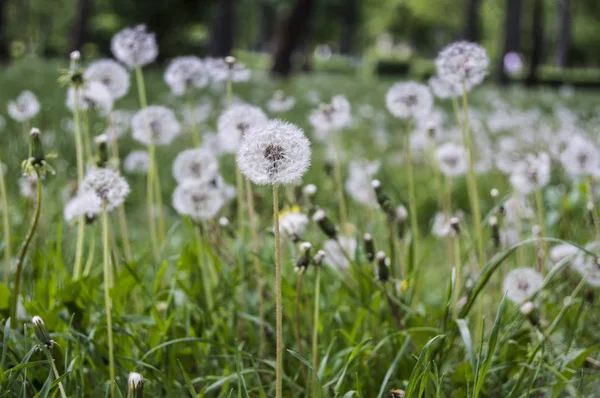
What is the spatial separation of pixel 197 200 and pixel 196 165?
0.13 metres

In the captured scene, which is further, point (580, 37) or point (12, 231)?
point (580, 37)

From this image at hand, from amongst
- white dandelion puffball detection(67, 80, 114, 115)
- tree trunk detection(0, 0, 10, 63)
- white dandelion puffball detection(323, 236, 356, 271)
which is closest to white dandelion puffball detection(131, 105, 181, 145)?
white dandelion puffball detection(67, 80, 114, 115)

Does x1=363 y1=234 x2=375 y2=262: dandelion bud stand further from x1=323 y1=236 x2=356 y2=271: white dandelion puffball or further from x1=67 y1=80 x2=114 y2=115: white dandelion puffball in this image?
x1=67 y1=80 x2=114 y2=115: white dandelion puffball

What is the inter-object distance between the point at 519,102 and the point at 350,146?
5857mm

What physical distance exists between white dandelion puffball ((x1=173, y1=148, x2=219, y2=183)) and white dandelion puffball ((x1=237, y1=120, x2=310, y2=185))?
0.83 meters

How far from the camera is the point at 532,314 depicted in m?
1.33

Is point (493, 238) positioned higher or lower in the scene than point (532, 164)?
lower

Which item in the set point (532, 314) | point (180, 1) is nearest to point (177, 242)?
point (532, 314)

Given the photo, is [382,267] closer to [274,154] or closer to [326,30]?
[274,154]

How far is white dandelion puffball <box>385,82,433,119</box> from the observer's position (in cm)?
188

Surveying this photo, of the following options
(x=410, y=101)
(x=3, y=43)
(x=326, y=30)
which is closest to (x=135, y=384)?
(x=410, y=101)

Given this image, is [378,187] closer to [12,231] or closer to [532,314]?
[532,314]

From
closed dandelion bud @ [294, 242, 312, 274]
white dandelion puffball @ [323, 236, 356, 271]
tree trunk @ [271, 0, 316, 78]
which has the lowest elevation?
white dandelion puffball @ [323, 236, 356, 271]

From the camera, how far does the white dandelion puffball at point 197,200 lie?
187cm
